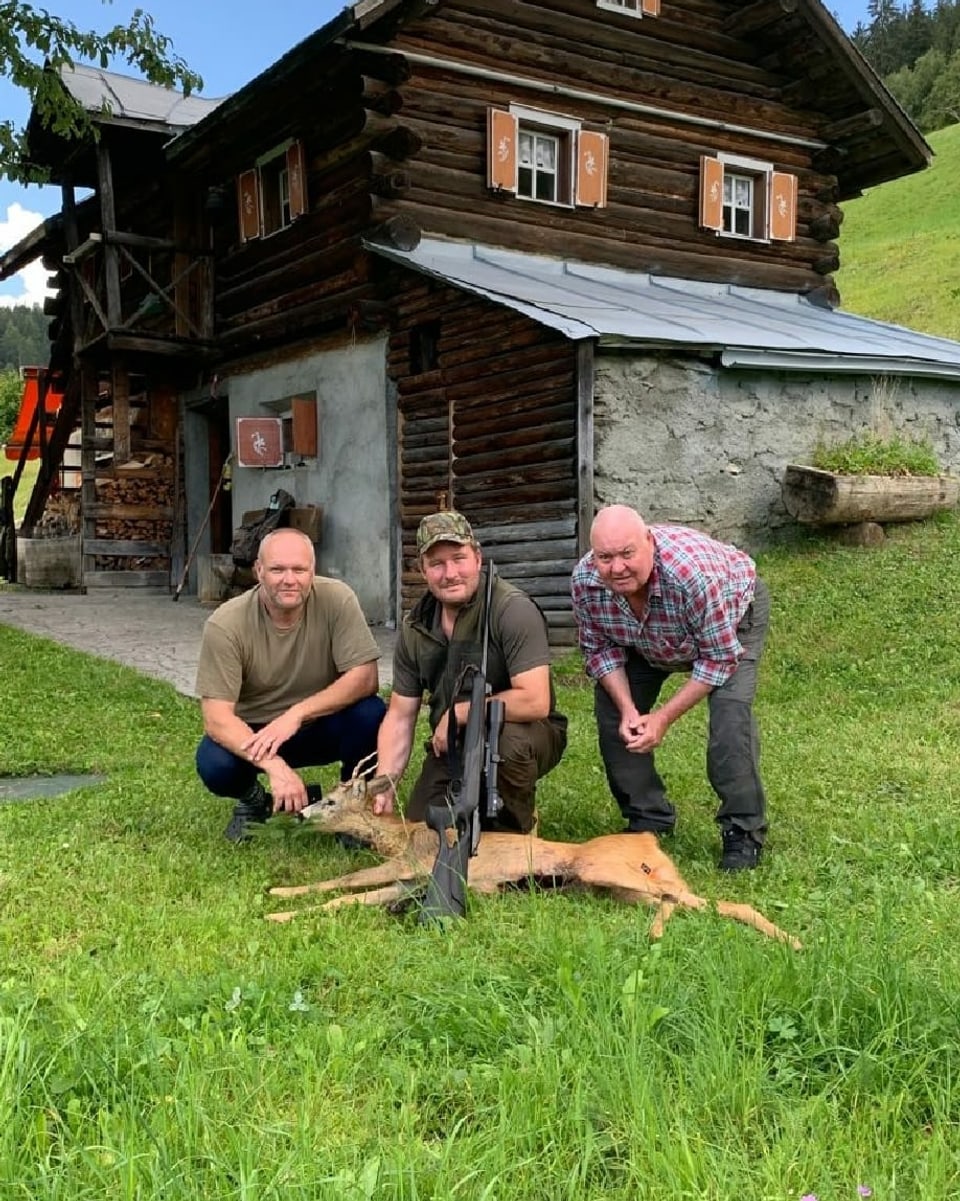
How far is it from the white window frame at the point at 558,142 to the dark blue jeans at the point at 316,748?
996 centimetres

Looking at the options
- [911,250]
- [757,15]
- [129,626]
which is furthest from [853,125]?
[911,250]

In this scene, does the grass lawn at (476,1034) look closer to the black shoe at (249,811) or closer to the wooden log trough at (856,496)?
the black shoe at (249,811)

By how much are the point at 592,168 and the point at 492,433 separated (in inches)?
166

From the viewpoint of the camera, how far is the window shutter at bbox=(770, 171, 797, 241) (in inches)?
617

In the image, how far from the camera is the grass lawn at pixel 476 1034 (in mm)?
2057

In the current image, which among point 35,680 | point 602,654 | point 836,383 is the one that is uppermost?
point 836,383

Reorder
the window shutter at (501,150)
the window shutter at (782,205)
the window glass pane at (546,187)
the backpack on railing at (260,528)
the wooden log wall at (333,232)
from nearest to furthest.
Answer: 1. the wooden log wall at (333,232)
2. the window shutter at (501,150)
3. the window glass pane at (546,187)
4. the backpack on railing at (260,528)
5. the window shutter at (782,205)

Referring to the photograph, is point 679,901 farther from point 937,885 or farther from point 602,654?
point 602,654

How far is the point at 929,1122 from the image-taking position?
2.26 meters

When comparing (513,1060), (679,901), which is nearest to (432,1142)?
(513,1060)

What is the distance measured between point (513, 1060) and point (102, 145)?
14.8 m

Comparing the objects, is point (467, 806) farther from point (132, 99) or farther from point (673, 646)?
point (132, 99)

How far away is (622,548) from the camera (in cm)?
424

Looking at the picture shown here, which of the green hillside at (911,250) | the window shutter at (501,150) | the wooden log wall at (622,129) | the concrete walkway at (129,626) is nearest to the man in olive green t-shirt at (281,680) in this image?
the concrete walkway at (129,626)
